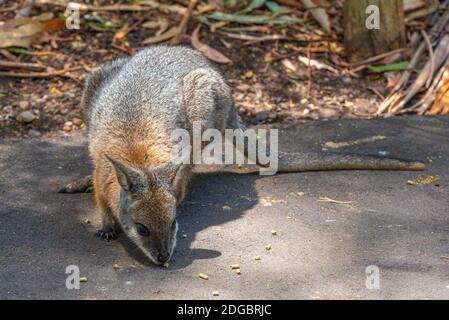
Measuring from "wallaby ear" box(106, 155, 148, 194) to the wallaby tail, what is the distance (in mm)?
2024

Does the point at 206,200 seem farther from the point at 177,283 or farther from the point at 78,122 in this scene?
the point at 78,122

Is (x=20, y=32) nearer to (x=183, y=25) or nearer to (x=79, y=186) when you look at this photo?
(x=183, y=25)

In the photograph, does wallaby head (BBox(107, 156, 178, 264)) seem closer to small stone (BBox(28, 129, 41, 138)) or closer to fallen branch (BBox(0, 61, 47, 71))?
small stone (BBox(28, 129, 41, 138))

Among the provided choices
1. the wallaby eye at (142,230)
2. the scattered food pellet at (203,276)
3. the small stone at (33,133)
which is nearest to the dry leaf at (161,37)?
the small stone at (33,133)

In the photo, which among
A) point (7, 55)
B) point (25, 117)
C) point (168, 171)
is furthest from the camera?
point (7, 55)

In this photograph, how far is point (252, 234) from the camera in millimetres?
5879

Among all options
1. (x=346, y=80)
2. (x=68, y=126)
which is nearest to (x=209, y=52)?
(x=346, y=80)

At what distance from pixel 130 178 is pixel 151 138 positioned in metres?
0.77

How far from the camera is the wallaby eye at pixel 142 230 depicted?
17.4 ft

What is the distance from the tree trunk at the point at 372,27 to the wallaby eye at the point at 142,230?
4.72m

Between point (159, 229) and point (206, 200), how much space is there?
4.46 ft

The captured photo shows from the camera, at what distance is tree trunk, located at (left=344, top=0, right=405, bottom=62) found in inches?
359

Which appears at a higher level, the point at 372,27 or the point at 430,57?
the point at 372,27

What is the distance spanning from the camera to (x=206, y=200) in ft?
21.6
